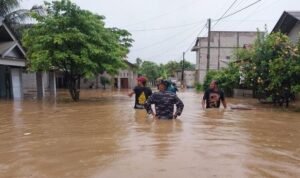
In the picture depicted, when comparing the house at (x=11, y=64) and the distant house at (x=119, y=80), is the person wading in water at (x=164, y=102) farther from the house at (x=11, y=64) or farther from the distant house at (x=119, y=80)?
the distant house at (x=119, y=80)

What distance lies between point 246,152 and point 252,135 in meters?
2.31

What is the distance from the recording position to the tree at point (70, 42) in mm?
21578

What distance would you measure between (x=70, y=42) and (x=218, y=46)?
38.3 meters

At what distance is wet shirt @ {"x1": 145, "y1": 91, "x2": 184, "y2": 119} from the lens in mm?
9609

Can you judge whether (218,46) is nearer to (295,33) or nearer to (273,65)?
(295,33)

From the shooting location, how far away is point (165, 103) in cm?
969

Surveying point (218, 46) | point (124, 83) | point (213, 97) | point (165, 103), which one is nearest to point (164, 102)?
point (165, 103)

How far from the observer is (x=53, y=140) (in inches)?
321

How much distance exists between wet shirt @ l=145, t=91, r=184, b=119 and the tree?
40.9ft

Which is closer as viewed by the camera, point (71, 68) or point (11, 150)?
point (11, 150)

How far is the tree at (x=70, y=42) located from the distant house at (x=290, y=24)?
31.3ft

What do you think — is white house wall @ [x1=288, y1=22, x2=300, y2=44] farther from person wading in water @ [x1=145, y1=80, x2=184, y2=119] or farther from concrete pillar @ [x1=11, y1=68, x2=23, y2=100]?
concrete pillar @ [x1=11, y1=68, x2=23, y2=100]

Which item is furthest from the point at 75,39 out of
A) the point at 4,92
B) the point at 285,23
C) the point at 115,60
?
the point at 285,23

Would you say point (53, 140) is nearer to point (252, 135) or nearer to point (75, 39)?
point (252, 135)
